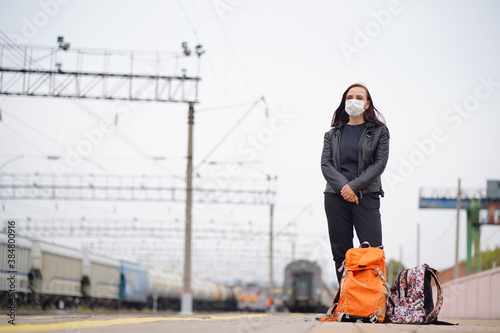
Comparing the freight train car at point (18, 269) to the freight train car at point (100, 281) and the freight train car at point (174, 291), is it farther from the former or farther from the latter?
the freight train car at point (174, 291)

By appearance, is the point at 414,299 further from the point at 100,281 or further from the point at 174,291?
the point at 174,291

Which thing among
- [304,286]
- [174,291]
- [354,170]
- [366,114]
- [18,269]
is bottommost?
[174,291]

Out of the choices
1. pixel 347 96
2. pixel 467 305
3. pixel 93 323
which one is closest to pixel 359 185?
pixel 347 96

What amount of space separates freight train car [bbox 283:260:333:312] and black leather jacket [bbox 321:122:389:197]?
28.9 metres

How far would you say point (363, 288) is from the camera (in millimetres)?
5898

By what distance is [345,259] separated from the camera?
6.16m

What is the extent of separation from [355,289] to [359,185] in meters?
0.89

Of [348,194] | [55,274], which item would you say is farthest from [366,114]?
[55,274]

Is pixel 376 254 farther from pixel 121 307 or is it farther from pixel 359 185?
pixel 121 307

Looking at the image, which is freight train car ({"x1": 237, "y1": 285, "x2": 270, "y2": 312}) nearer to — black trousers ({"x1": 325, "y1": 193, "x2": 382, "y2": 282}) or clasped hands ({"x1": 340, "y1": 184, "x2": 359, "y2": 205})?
black trousers ({"x1": 325, "y1": 193, "x2": 382, "y2": 282})

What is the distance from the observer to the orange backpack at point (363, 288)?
19.0ft

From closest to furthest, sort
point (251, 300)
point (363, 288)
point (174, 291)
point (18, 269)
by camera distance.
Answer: point (363, 288), point (18, 269), point (174, 291), point (251, 300)

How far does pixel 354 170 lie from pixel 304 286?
29.3 meters

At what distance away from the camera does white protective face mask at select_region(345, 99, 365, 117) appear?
21.4 ft
